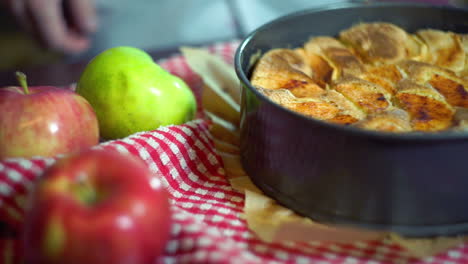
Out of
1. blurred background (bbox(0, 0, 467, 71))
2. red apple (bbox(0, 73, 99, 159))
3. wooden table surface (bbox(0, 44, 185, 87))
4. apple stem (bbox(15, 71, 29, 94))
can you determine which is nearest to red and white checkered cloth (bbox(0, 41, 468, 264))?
red apple (bbox(0, 73, 99, 159))

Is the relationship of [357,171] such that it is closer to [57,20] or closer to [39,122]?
[39,122]

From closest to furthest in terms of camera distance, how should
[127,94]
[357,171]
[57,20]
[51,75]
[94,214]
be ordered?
[94,214] → [357,171] → [127,94] → [51,75] → [57,20]

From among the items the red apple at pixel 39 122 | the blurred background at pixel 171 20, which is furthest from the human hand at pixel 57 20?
the red apple at pixel 39 122

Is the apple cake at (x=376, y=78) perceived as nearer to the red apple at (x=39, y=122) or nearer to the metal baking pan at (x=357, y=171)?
the metal baking pan at (x=357, y=171)

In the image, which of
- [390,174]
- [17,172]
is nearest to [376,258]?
[390,174]

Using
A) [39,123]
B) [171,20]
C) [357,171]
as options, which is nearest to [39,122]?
[39,123]

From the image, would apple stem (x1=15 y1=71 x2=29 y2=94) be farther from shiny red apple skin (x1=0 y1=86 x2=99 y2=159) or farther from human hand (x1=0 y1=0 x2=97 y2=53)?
human hand (x1=0 y1=0 x2=97 y2=53)

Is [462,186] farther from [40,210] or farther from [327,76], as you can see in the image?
[40,210]
